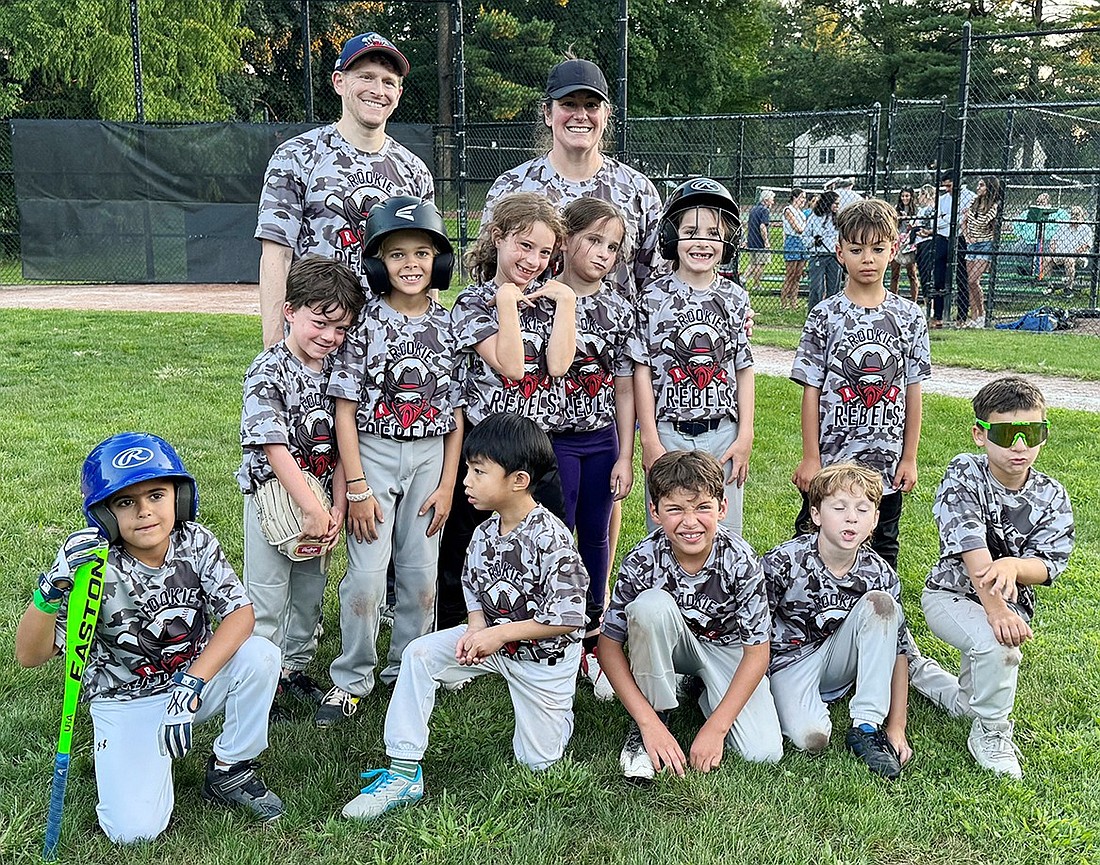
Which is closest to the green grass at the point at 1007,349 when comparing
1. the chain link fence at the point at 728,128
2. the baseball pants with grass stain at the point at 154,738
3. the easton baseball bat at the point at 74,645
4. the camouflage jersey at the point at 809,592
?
the chain link fence at the point at 728,128

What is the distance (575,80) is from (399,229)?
985 millimetres

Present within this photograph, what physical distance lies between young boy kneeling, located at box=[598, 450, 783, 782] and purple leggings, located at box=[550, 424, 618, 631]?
0.34 m

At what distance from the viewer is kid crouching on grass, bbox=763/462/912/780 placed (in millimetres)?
3324

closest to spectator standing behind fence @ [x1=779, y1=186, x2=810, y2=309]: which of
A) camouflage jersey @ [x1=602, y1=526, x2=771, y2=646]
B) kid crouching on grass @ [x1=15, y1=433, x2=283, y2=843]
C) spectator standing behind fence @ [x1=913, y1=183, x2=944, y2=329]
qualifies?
spectator standing behind fence @ [x1=913, y1=183, x2=944, y2=329]

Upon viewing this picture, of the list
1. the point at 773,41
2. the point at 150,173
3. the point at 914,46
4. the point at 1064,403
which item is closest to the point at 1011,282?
the point at 1064,403

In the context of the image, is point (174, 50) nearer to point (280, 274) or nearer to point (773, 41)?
point (280, 274)

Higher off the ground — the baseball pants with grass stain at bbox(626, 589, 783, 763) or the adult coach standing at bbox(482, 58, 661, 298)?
the adult coach standing at bbox(482, 58, 661, 298)

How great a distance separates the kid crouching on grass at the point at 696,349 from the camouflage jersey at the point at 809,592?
42cm

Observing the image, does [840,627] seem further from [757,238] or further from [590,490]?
[757,238]

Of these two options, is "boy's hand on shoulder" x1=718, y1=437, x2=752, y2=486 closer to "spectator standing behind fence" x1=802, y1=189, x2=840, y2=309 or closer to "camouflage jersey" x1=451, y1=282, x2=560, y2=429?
"camouflage jersey" x1=451, y1=282, x2=560, y2=429

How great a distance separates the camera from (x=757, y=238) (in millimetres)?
15000

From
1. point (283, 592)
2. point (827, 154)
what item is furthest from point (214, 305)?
point (827, 154)

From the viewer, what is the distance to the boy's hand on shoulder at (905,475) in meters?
3.94

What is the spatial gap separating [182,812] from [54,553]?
7.61 feet
